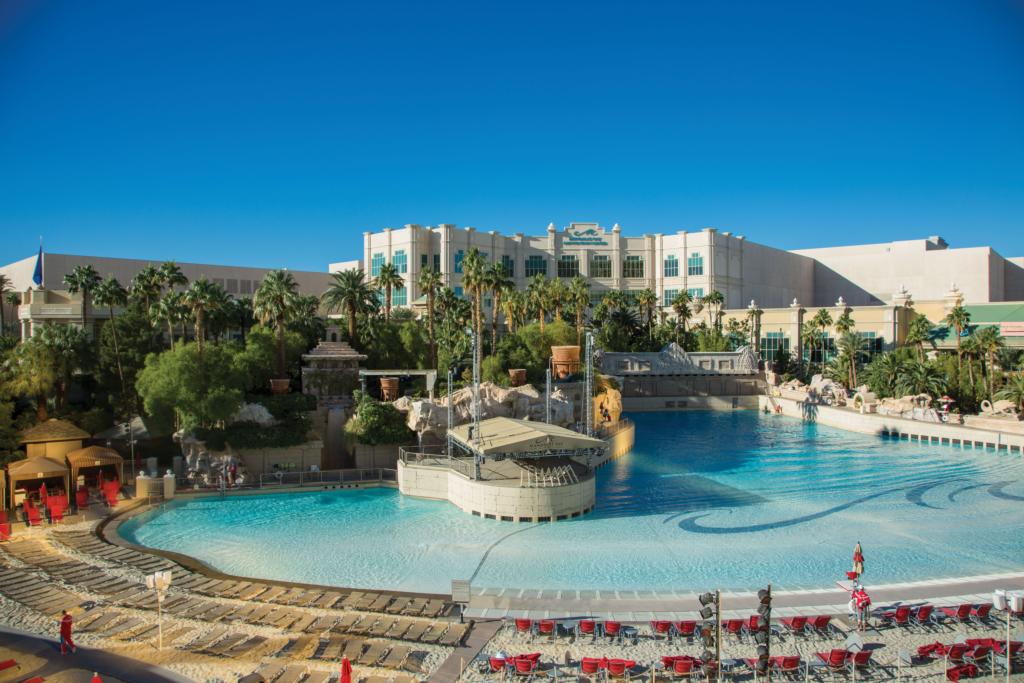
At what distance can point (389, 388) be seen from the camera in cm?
4700

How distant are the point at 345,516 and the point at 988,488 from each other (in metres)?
32.4

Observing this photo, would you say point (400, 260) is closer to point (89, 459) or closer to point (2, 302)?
point (2, 302)

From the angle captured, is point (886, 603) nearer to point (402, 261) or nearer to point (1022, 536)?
point (1022, 536)

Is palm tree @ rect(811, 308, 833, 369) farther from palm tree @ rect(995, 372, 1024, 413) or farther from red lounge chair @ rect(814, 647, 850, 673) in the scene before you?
red lounge chair @ rect(814, 647, 850, 673)

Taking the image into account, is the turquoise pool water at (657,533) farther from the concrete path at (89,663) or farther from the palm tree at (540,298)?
the palm tree at (540,298)

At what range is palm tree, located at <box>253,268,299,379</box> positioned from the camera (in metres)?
45.1

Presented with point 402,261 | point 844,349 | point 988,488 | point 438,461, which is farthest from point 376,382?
point 844,349

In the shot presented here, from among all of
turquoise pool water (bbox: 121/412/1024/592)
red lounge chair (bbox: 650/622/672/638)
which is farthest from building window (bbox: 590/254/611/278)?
red lounge chair (bbox: 650/622/672/638)

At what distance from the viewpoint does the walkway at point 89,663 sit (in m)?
15.6

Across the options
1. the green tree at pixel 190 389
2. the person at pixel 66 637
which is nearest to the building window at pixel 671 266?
the green tree at pixel 190 389

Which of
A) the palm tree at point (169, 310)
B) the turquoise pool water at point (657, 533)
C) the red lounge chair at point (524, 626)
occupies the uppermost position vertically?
the palm tree at point (169, 310)

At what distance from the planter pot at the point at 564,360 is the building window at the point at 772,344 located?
41.2 meters

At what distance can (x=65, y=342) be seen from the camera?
42.5 meters

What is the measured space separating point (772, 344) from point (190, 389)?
222ft
